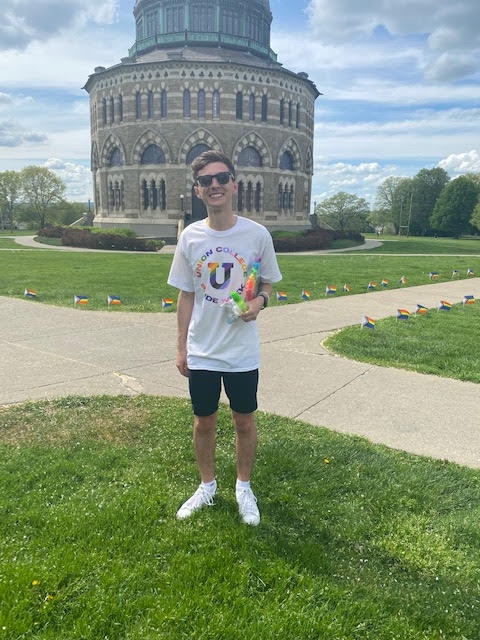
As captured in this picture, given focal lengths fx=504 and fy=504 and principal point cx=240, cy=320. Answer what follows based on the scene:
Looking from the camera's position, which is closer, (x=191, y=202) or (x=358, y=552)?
(x=358, y=552)

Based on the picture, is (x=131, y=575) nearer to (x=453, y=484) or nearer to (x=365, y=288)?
(x=453, y=484)

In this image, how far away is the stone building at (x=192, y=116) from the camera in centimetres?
4444

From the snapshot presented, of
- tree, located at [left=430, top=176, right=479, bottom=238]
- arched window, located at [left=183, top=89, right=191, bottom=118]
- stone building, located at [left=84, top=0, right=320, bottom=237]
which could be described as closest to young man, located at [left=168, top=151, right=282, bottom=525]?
stone building, located at [left=84, top=0, right=320, bottom=237]

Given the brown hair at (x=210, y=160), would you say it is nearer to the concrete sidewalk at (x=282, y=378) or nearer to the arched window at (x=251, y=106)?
the concrete sidewalk at (x=282, y=378)

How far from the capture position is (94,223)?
51469 mm

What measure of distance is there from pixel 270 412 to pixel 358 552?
221cm

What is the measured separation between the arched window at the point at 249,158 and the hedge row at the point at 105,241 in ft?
55.0

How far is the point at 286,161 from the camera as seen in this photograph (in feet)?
164

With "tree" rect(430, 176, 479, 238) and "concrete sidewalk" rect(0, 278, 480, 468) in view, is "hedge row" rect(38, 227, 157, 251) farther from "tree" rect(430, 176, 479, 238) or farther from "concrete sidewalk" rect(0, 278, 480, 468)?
"tree" rect(430, 176, 479, 238)

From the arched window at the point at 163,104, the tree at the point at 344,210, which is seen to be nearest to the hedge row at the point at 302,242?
the arched window at the point at 163,104

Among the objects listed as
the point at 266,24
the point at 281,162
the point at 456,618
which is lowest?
the point at 456,618

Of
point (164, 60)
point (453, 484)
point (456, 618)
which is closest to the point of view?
point (456, 618)

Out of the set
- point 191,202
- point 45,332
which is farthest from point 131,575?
point 191,202

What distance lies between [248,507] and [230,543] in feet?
1.07
